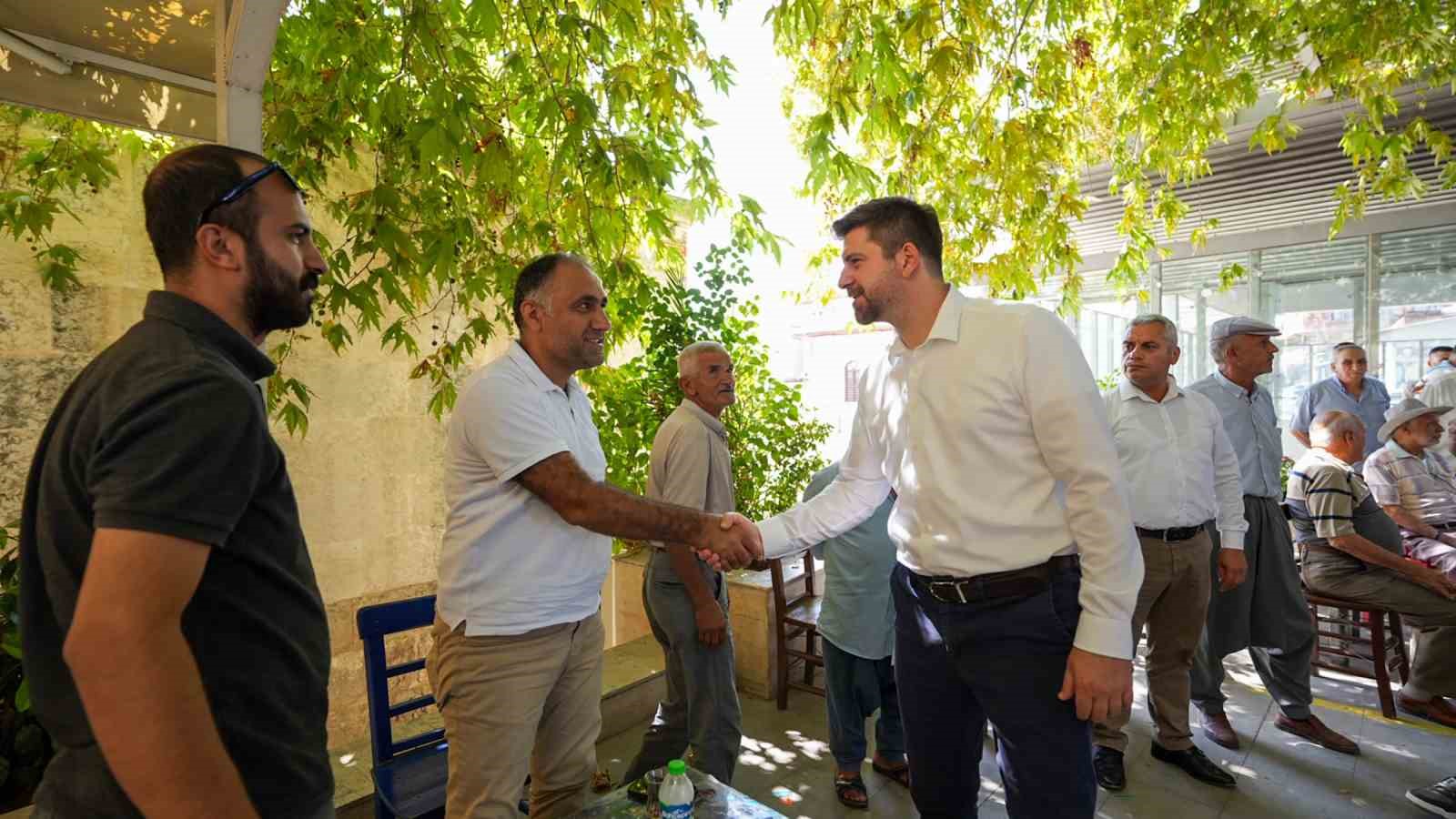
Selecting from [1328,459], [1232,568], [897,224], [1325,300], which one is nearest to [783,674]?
[1232,568]

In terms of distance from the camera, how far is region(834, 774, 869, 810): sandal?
3554 millimetres

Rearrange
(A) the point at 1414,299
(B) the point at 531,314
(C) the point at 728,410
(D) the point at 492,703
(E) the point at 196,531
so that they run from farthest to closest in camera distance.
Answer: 1. (A) the point at 1414,299
2. (C) the point at 728,410
3. (B) the point at 531,314
4. (D) the point at 492,703
5. (E) the point at 196,531

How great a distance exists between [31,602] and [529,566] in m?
1.19

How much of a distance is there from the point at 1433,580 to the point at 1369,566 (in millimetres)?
316

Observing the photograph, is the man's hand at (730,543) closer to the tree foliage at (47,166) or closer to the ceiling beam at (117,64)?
the ceiling beam at (117,64)

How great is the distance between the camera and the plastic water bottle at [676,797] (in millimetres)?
→ 1893

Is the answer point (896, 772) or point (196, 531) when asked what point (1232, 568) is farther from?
point (196, 531)

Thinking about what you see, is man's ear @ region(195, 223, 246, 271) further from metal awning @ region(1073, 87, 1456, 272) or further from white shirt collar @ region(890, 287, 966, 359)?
metal awning @ region(1073, 87, 1456, 272)

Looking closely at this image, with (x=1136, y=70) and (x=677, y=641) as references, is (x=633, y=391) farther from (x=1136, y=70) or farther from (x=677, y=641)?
(x=1136, y=70)

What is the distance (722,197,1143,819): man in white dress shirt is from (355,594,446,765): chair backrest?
74.1 inches

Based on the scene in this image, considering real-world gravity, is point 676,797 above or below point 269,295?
below

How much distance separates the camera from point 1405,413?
461 cm

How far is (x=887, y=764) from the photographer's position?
3809 millimetres

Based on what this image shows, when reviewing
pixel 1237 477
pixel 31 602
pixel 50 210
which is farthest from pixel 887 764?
pixel 50 210
